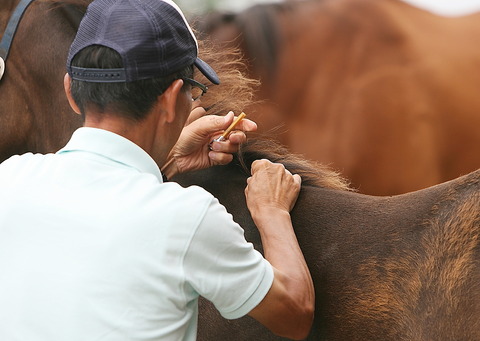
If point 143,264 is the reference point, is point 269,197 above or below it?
below

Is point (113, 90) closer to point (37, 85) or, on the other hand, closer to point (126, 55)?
point (126, 55)

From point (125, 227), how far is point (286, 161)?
76 centimetres

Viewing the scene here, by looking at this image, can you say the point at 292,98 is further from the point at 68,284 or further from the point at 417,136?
the point at 68,284

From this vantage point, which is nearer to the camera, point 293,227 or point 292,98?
point 293,227

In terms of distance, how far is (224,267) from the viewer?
144 cm

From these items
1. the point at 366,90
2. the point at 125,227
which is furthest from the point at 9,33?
the point at 366,90

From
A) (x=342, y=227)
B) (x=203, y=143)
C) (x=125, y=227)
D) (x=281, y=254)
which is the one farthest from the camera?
(x=203, y=143)

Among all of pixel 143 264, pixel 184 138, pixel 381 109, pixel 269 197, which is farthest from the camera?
pixel 381 109

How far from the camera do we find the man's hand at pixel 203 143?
77.5 inches

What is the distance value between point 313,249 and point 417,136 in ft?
8.78

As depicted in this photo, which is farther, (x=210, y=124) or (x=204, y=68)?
(x=210, y=124)

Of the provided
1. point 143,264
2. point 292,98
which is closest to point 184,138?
point 143,264

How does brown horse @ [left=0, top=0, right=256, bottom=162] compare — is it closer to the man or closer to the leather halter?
the leather halter

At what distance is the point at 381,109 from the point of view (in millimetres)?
4352
